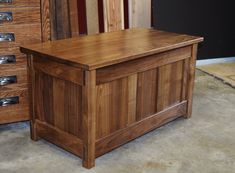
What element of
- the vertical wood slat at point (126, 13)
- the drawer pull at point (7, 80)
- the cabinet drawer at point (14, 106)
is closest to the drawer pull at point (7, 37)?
the drawer pull at point (7, 80)

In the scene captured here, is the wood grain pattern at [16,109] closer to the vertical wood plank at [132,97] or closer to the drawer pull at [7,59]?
the drawer pull at [7,59]

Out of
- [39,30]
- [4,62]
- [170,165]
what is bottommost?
[170,165]

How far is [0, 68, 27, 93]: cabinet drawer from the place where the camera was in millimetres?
2252

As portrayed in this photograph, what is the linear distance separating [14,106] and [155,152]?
946mm

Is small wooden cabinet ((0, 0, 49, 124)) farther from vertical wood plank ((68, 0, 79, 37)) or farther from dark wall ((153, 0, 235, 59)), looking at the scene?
dark wall ((153, 0, 235, 59))

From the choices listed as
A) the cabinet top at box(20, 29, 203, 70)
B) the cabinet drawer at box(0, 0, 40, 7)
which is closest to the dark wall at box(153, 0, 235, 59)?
the cabinet top at box(20, 29, 203, 70)

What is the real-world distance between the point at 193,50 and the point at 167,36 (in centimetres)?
20

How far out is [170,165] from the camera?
199cm

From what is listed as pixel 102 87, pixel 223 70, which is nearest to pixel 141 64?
pixel 102 87

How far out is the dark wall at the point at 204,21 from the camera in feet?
12.2

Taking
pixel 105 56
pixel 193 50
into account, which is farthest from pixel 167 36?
pixel 105 56

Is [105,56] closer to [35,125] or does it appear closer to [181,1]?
[35,125]

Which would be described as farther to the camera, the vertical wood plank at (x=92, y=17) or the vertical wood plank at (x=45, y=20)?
the vertical wood plank at (x=92, y=17)

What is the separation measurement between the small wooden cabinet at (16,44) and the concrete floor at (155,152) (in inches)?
7.6
